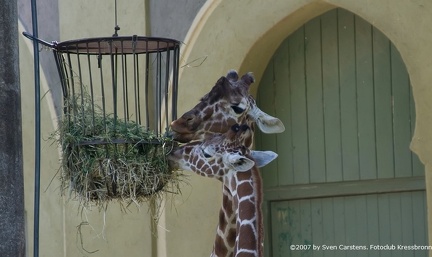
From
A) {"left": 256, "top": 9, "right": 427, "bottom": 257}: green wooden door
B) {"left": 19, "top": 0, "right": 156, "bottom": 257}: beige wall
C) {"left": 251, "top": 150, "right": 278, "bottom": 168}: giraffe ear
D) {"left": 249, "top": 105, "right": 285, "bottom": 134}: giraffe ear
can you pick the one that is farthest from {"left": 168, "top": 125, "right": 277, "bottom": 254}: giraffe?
{"left": 19, "top": 0, "right": 156, "bottom": 257}: beige wall

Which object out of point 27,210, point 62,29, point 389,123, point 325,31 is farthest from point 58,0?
point 389,123

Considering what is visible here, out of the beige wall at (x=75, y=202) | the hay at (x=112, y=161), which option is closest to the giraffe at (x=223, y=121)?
the hay at (x=112, y=161)

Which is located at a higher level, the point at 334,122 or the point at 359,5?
the point at 359,5

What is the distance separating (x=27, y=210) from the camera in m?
9.30

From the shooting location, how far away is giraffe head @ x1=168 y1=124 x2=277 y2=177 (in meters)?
5.92

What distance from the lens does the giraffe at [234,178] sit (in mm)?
5730

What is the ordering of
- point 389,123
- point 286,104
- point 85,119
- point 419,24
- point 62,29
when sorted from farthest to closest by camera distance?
point 62,29, point 286,104, point 389,123, point 419,24, point 85,119

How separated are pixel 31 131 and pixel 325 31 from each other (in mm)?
2629

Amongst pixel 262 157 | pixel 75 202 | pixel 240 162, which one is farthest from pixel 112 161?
pixel 75 202

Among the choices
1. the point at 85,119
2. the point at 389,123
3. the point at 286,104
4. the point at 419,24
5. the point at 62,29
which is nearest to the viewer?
the point at 85,119

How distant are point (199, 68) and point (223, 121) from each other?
210 cm

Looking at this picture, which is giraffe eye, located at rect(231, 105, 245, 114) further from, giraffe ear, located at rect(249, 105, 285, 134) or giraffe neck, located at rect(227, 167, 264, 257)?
giraffe neck, located at rect(227, 167, 264, 257)

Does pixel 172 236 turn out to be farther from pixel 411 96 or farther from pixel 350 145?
pixel 411 96

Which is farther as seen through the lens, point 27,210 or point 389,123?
point 27,210
